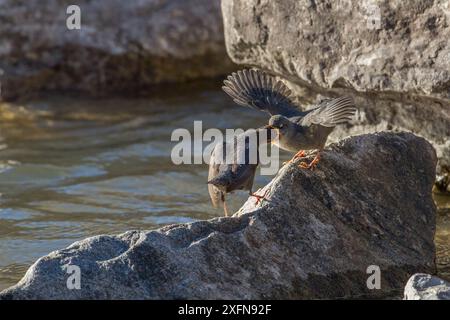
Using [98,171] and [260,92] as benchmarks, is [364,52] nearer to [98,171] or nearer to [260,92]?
[260,92]

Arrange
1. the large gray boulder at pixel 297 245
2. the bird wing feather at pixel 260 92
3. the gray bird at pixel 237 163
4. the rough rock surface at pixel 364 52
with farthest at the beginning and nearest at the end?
1. the bird wing feather at pixel 260 92
2. the rough rock surface at pixel 364 52
3. the gray bird at pixel 237 163
4. the large gray boulder at pixel 297 245

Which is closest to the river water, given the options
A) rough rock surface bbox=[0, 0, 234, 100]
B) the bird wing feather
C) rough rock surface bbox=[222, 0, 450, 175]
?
rough rock surface bbox=[0, 0, 234, 100]

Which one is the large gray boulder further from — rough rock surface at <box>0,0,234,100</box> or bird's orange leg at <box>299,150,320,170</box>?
rough rock surface at <box>0,0,234,100</box>

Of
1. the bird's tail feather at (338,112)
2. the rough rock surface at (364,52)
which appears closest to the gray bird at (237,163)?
the bird's tail feather at (338,112)

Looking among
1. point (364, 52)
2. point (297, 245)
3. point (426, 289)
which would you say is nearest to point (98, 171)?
point (364, 52)

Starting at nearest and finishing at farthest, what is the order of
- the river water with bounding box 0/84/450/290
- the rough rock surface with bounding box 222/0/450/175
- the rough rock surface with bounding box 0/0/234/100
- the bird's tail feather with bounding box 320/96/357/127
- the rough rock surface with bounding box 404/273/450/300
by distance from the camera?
the rough rock surface with bounding box 404/273/450/300, the bird's tail feather with bounding box 320/96/357/127, the rough rock surface with bounding box 222/0/450/175, the river water with bounding box 0/84/450/290, the rough rock surface with bounding box 0/0/234/100

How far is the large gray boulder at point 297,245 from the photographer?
400cm

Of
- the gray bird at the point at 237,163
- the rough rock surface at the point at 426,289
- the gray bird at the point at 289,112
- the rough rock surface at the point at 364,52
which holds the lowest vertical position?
the rough rock surface at the point at 426,289

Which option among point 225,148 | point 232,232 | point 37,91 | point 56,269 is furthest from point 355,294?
point 37,91

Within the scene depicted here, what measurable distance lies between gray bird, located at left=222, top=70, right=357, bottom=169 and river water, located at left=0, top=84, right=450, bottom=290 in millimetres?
929

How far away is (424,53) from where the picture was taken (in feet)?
16.9

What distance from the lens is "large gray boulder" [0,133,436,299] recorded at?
157 inches

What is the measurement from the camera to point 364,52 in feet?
17.8

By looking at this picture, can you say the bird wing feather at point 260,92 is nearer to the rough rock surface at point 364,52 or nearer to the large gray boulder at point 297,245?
the rough rock surface at point 364,52
